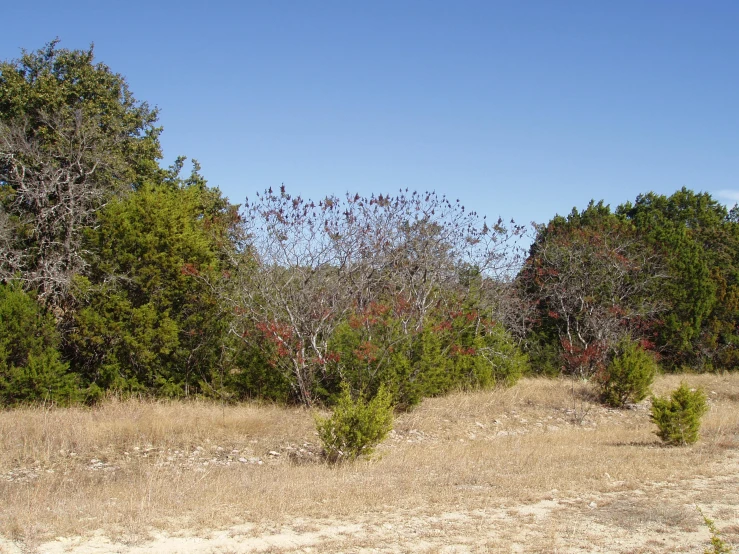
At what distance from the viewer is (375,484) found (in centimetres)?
836

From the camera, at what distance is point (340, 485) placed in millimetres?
8273

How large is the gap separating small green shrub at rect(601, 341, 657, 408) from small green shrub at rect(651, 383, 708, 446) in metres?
5.54

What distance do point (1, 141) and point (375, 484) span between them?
1375cm

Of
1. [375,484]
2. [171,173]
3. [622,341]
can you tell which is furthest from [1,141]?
[622,341]

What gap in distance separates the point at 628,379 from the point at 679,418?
588 centimetres

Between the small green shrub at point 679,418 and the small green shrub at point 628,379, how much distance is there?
18.2ft

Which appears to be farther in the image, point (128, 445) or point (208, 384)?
point (208, 384)

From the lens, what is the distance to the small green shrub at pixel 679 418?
12195 millimetres

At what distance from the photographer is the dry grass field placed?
6055 mm

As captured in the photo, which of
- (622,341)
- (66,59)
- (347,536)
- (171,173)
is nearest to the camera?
(347,536)

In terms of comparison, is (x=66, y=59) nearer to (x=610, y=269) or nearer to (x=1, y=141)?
(x=1, y=141)

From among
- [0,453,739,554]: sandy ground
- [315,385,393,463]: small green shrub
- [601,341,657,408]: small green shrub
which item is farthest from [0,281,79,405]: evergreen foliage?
[601,341,657,408]: small green shrub

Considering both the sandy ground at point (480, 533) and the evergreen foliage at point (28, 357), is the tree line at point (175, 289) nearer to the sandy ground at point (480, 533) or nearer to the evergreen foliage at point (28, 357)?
the evergreen foliage at point (28, 357)

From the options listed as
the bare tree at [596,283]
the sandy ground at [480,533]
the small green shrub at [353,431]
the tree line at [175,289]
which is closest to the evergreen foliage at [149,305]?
the tree line at [175,289]
